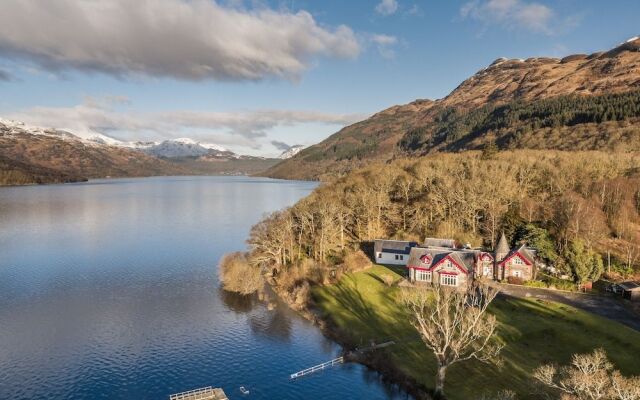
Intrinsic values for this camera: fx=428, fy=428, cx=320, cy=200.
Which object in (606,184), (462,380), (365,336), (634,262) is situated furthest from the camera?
(606,184)

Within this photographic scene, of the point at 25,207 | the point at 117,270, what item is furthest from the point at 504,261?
the point at 25,207

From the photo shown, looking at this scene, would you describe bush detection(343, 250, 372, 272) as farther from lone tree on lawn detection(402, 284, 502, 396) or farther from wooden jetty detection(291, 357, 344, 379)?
wooden jetty detection(291, 357, 344, 379)

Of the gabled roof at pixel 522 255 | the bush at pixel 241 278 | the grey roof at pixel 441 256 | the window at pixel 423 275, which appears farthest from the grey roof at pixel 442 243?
the bush at pixel 241 278

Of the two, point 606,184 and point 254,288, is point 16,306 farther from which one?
point 606,184

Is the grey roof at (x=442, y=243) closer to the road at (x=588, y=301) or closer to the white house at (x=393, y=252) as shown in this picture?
the white house at (x=393, y=252)

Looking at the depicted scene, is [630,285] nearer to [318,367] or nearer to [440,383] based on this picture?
[440,383]

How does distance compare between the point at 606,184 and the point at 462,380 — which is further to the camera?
the point at 606,184

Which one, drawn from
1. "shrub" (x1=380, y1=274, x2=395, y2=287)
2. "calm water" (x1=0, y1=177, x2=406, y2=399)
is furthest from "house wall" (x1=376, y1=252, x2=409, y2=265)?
"calm water" (x1=0, y1=177, x2=406, y2=399)
